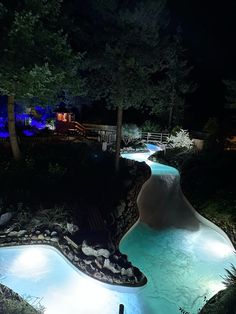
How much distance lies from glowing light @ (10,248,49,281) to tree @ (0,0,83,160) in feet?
18.8

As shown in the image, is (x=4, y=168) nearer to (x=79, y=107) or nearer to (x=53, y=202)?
(x=53, y=202)

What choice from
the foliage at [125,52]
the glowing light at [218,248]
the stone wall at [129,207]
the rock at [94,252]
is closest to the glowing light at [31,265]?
the rock at [94,252]

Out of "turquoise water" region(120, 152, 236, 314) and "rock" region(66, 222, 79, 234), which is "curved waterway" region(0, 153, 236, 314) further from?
"rock" region(66, 222, 79, 234)

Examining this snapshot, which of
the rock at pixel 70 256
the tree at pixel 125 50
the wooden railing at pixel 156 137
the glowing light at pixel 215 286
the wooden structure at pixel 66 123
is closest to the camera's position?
the glowing light at pixel 215 286

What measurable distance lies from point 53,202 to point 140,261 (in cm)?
422

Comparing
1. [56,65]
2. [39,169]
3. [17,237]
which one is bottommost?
[17,237]

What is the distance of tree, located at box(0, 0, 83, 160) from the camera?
32.6 feet

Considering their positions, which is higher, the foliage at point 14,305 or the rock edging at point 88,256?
the foliage at point 14,305

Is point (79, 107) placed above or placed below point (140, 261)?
above

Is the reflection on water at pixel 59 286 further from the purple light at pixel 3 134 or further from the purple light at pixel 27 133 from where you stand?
the purple light at pixel 27 133

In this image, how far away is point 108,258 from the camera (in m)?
9.30

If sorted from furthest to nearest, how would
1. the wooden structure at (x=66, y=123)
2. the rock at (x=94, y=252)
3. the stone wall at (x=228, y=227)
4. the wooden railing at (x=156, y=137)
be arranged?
the wooden railing at (x=156, y=137) → the wooden structure at (x=66, y=123) → the stone wall at (x=228, y=227) → the rock at (x=94, y=252)

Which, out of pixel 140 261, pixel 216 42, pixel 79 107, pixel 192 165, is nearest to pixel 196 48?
pixel 216 42

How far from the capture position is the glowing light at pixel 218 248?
1076cm
